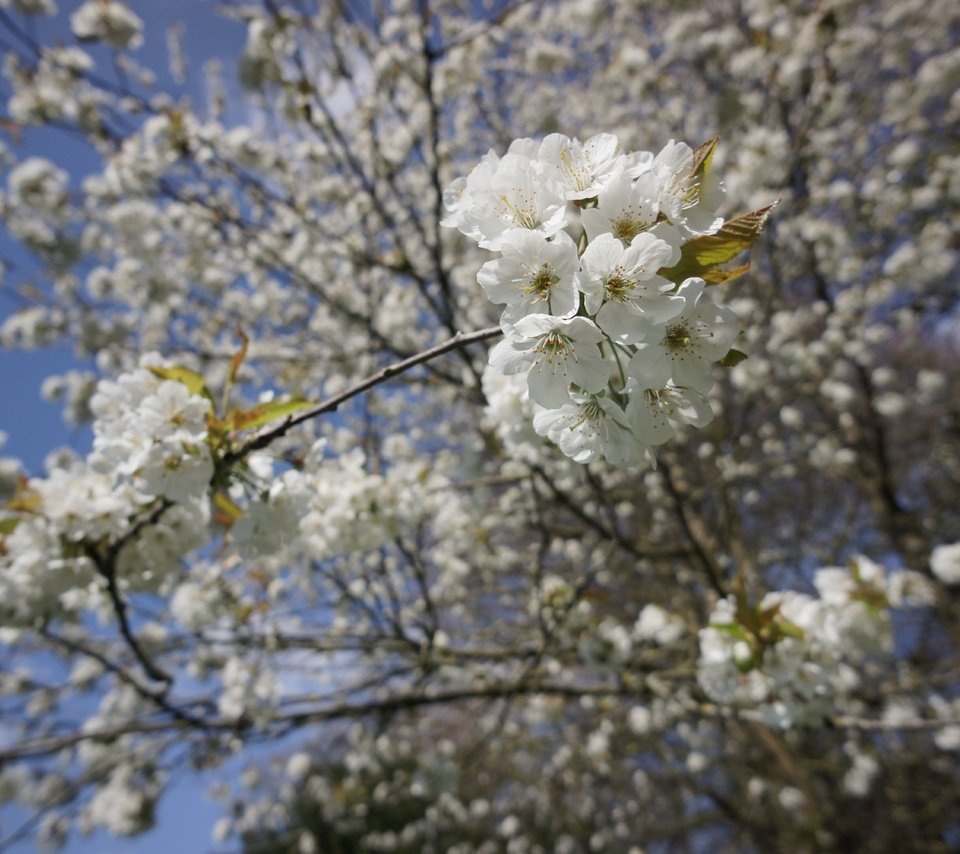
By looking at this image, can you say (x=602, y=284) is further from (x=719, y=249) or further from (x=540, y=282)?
(x=719, y=249)

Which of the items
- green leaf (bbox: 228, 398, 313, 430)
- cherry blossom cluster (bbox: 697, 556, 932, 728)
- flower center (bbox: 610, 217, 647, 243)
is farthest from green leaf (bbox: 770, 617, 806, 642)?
green leaf (bbox: 228, 398, 313, 430)

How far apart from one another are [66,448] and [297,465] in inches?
209

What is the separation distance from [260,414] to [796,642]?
1.84 meters

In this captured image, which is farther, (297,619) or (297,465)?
(297,619)

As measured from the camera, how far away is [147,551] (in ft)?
5.59

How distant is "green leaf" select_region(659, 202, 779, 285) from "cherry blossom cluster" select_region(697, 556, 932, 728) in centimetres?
130

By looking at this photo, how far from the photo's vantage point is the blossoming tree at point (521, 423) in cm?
99

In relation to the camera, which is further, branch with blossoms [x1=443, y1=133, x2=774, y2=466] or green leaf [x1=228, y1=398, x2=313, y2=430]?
green leaf [x1=228, y1=398, x2=313, y2=430]

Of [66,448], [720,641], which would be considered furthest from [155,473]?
[66,448]

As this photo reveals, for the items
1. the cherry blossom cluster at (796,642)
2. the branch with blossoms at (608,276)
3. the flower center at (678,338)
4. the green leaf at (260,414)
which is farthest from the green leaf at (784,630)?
the green leaf at (260,414)

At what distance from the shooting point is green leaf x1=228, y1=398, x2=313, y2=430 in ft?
4.32

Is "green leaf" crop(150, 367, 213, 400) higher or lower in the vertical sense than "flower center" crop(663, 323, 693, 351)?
higher

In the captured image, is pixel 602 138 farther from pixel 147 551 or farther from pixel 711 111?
pixel 711 111

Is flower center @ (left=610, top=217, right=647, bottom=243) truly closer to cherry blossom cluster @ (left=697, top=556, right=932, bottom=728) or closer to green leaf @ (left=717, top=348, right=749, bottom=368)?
green leaf @ (left=717, top=348, right=749, bottom=368)
